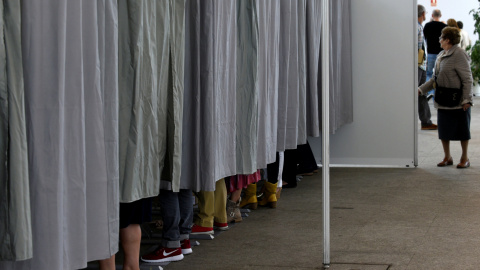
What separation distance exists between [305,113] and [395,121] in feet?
7.35

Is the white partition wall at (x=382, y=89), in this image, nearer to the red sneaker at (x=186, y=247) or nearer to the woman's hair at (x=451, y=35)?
the woman's hair at (x=451, y=35)

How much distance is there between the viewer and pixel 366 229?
5.11 meters

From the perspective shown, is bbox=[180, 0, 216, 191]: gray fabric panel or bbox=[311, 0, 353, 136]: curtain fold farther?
bbox=[311, 0, 353, 136]: curtain fold

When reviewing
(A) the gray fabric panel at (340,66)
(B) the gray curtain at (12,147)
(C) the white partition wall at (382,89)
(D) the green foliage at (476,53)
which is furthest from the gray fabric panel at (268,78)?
(D) the green foliage at (476,53)

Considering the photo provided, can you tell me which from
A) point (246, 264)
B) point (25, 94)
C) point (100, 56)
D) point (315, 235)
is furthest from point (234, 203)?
point (25, 94)

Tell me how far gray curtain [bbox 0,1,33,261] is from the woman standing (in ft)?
20.8

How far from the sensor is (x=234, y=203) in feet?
17.7

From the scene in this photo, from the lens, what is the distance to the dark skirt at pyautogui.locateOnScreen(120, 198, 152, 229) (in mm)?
3502

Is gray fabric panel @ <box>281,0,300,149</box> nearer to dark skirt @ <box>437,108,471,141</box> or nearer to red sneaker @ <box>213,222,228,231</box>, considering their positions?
red sneaker @ <box>213,222,228,231</box>

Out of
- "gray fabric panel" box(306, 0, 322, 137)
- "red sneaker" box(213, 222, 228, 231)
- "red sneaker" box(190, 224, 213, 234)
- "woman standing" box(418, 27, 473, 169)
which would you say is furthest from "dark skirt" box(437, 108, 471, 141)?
"red sneaker" box(190, 224, 213, 234)

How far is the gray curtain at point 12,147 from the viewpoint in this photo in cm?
236

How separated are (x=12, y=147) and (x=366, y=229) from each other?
324cm

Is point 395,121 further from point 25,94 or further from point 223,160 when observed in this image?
point 25,94

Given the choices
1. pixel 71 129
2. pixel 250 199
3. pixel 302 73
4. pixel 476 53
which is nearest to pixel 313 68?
pixel 302 73
